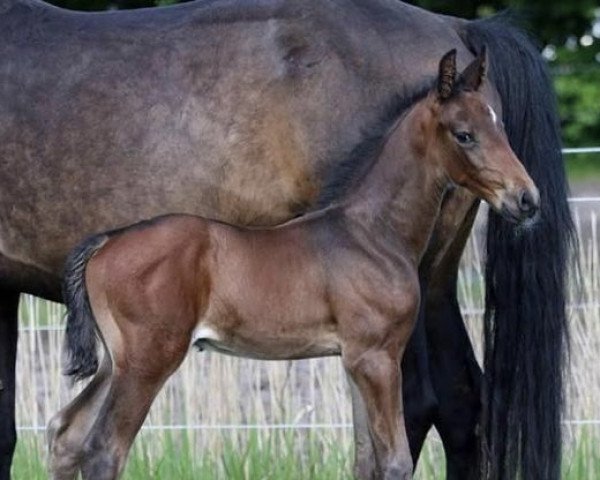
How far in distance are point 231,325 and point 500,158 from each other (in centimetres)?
95

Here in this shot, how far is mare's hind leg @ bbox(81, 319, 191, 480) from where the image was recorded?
16.3ft

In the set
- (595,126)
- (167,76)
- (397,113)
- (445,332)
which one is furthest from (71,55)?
(595,126)

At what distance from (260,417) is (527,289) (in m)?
1.96

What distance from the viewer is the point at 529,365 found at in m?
5.84

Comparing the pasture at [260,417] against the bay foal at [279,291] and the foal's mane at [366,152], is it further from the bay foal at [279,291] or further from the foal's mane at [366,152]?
the bay foal at [279,291]

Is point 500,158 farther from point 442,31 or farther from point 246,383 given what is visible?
point 246,383

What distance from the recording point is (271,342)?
16.8ft

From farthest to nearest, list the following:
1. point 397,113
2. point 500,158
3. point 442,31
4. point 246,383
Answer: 1. point 246,383
2. point 442,31
3. point 397,113
4. point 500,158

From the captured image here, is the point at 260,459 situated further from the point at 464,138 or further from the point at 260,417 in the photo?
the point at 464,138

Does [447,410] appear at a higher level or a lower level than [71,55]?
lower

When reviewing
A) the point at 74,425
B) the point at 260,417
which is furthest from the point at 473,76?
the point at 260,417

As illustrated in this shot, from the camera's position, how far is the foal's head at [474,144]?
5008 millimetres

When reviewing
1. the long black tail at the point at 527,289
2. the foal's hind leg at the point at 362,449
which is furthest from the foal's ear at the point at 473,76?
the foal's hind leg at the point at 362,449

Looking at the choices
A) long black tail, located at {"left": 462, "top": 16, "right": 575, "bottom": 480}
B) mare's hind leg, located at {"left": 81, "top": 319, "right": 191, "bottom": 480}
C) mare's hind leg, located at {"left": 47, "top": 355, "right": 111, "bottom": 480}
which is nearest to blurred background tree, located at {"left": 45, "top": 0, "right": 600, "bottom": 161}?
long black tail, located at {"left": 462, "top": 16, "right": 575, "bottom": 480}
